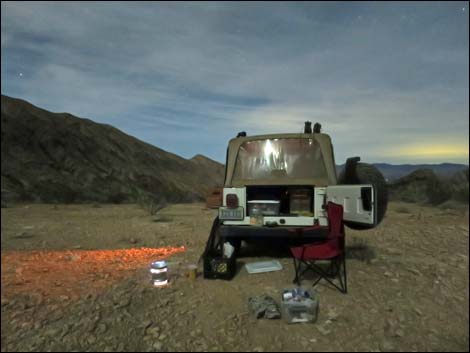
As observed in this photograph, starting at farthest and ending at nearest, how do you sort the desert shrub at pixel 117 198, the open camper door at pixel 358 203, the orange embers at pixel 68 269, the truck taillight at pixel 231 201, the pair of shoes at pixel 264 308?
the desert shrub at pixel 117 198 < the truck taillight at pixel 231 201 < the open camper door at pixel 358 203 < the pair of shoes at pixel 264 308 < the orange embers at pixel 68 269

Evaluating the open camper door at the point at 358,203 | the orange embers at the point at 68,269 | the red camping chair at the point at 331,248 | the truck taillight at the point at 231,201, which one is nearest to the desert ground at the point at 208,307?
the orange embers at the point at 68,269

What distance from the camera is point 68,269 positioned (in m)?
3.77

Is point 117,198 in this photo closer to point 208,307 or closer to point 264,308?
point 208,307

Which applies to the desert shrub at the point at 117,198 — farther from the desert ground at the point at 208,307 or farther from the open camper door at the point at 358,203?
the open camper door at the point at 358,203

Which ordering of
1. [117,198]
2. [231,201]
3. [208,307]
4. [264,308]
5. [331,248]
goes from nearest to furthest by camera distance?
[264,308], [208,307], [331,248], [231,201], [117,198]

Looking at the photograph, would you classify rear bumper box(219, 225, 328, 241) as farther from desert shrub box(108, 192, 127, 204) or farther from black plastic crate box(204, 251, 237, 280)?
desert shrub box(108, 192, 127, 204)

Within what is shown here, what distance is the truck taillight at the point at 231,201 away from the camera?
4922 millimetres

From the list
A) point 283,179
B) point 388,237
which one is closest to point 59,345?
point 283,179

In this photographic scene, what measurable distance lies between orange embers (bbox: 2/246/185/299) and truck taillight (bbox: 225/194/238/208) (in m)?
1.39

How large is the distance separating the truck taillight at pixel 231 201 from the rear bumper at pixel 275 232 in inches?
10.9

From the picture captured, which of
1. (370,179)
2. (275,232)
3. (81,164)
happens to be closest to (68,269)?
(275,232)

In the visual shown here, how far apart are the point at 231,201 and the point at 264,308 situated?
6.25 feet

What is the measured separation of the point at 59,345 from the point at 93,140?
3070cm

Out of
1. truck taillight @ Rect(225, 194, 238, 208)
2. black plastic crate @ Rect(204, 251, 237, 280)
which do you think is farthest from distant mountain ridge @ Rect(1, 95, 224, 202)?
black plastic crate @ Rect(204, 251, 237, 280)
